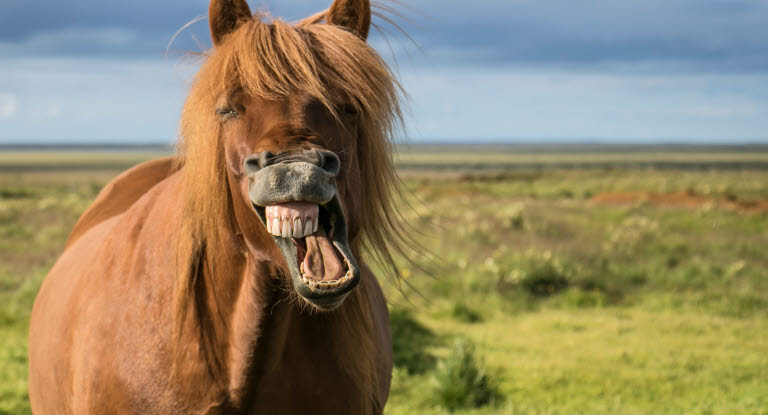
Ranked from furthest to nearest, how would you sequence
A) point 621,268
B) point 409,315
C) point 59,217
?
Answer: point 59,217
point 621,268
point 409,315

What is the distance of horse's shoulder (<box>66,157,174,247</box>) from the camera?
12.0 ft

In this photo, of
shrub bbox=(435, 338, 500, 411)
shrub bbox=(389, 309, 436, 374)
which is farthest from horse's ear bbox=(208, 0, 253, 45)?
shrub bbox=(389, 309, 436, 374)

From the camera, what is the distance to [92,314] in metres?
2.32

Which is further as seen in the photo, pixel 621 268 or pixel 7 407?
pixel 621 268

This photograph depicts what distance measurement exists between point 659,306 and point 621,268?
189 cm

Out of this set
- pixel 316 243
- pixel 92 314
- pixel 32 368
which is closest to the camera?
pixel 316 243

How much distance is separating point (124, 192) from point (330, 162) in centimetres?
243

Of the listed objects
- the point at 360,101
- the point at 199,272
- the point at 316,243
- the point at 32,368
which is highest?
the point at 360,101

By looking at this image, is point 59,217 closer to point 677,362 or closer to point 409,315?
point 409,315

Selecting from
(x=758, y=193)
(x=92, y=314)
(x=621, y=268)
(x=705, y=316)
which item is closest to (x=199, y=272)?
(x=92, y=314)

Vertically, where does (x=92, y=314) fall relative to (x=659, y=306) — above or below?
above

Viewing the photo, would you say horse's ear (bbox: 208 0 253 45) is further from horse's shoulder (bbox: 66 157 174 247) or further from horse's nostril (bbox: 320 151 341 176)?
horse's shoulder (bbox: 66 157 174 247)

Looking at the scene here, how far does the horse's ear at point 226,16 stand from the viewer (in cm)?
213

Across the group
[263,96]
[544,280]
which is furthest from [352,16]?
[544,280]
